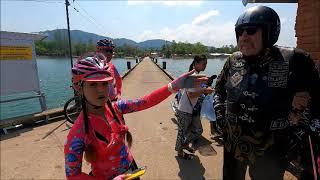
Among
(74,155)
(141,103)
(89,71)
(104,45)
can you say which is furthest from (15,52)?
(74,155)

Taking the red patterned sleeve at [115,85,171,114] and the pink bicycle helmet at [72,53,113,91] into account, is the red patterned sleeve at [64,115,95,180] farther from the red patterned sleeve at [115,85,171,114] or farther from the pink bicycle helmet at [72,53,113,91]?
the red patterned sleeve at [115,85,171,114]

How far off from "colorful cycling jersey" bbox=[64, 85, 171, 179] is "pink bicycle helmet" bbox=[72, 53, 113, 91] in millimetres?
289

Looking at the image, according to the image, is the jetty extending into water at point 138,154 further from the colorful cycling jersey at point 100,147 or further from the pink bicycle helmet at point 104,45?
the colorful cycling jersey at point 100,147

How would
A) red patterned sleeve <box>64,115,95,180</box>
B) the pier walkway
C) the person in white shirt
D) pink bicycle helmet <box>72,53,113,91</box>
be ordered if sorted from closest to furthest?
1. red patterned sleeve <box>64,115,95,180</box>
2. pink bicycle helmet <box>72,53,113,91</box>
3. the pier walkway
4. the person in white shirt

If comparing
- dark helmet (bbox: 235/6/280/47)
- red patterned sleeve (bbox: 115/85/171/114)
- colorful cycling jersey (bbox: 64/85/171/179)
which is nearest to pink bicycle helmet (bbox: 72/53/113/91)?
colorful cycling jersey (bbox: 64/85/171/179)

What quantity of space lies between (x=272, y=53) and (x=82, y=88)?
69.9 inches

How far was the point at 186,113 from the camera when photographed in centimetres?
551

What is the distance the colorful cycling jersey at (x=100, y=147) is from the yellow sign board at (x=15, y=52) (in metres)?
7.43

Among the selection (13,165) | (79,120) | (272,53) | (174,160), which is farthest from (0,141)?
(272,53)

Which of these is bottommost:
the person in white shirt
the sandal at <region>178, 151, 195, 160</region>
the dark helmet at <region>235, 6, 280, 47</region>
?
the sandal at <region>178, 151, 195, 160</region>

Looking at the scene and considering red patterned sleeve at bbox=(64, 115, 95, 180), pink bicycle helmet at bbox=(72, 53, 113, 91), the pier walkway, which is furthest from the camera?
the pier walkway

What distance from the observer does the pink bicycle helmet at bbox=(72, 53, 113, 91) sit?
2.13 meters

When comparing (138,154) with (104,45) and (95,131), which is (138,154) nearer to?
(104,45)

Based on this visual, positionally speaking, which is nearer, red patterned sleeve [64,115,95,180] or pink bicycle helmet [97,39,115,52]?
red patterned sleeve [64,115,95,180]
